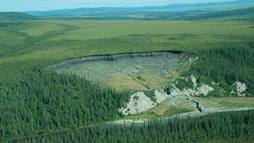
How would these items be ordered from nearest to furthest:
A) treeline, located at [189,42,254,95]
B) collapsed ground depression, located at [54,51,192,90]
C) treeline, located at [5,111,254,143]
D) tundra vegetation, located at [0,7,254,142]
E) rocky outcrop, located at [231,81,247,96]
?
treeline, located at [5,111,254,143] → tundra vegetation, located at [0,7,254,142] → collapsed ground depression, located at [54,51,192,90] → rocky outcrop, located at [231,81,247,96] → treeline, located at [189,42,254,95]

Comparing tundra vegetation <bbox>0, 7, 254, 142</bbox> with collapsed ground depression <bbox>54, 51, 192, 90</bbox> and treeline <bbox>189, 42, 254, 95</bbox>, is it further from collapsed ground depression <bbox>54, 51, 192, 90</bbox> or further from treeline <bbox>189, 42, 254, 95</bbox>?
collapsed ground depression <bbox>54, 51, 192, 90</bbox>

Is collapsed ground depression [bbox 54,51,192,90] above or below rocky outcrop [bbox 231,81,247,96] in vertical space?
above

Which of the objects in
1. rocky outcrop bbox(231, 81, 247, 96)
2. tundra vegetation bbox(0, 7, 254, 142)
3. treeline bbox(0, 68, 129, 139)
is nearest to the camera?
tundra vegetation bbox(0, 7, 254, 142)

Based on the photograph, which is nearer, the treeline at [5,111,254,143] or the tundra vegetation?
the treeline at [5,111,254,143]

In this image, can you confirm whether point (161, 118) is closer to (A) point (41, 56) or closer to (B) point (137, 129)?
(B) point (137, 129)

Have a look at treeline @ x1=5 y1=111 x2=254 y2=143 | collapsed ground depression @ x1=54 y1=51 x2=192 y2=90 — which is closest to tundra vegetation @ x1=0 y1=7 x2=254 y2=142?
treeline @ x1=5 y1=111 x2=254 y2=143

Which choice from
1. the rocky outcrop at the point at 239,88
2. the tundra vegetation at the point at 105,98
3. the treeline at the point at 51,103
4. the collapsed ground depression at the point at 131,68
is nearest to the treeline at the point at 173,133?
the tundra vegetation at the point at 105,98
